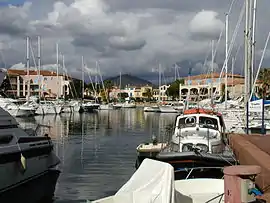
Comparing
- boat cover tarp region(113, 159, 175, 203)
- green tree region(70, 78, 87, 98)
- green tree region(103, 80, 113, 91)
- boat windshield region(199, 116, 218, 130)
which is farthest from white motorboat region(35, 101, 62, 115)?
green tree region(103, 80, 113, 91)

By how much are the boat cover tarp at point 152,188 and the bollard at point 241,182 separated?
1.18 m

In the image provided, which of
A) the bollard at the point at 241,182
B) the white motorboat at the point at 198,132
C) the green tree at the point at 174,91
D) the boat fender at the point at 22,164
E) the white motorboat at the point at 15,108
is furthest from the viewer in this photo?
the green tree at the point at 174,91

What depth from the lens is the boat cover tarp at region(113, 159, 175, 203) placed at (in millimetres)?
8473

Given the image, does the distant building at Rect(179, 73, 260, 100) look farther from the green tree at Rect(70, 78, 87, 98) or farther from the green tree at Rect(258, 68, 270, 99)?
the green tree at Rect(70, 78, 87, 98)

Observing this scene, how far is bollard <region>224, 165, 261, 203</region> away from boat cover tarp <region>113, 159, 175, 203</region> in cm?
118

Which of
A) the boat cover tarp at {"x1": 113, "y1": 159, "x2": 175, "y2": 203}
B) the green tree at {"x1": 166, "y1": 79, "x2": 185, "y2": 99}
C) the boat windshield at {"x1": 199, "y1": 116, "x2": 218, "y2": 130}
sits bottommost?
the boat cover tarp at {"x1": 113, "y1": 159, "x2": 175, "y2": 203}

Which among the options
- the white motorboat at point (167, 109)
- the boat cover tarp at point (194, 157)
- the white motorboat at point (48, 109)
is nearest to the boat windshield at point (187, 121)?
the boat cover tarp at point (194, 157)

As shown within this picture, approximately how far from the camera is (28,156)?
58.1 feet

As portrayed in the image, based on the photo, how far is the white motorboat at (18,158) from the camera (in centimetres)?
1595

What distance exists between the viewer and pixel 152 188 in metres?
8.66

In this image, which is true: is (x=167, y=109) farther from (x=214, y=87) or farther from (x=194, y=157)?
(x=194, y=157)

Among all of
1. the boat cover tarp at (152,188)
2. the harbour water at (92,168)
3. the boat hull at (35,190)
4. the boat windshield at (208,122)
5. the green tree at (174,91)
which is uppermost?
the green tree at (174,91)

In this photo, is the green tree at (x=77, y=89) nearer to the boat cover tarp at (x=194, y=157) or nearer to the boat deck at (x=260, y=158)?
the boat deck at (x=260, y=158)

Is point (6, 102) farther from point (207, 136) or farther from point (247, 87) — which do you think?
point (207, 136)
